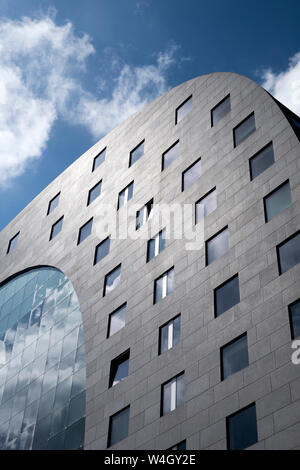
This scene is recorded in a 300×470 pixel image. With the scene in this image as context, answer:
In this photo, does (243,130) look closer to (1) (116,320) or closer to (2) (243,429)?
(1) (116,320)

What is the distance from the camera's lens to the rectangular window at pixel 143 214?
126 feet

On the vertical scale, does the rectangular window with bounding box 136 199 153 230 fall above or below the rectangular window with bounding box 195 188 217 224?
above

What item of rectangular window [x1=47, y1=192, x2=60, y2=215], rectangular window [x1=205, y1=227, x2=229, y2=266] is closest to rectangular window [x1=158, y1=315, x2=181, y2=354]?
rectangular window [x1=205, y1=227, x2=229, y2=266]

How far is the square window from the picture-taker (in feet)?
94.5

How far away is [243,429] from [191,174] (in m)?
16.9

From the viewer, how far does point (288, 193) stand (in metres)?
29.4

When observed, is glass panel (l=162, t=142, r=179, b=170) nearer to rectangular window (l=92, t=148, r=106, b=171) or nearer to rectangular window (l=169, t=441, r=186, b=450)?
rectangular window (l=92, t=148, r=106, b=171)

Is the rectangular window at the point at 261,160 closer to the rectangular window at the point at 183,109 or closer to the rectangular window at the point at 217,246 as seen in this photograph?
the rectangular window at the point at 217,246

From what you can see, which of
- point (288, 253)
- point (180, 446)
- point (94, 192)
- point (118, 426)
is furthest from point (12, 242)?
point (288, 253)

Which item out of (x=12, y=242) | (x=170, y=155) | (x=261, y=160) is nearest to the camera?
(x=261, y=160)

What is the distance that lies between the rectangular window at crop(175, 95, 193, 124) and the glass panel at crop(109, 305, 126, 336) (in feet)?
45.7

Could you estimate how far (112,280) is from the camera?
38125 mm

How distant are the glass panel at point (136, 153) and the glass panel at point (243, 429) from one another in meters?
22.8

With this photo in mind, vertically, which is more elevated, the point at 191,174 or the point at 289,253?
the point at 191,174
